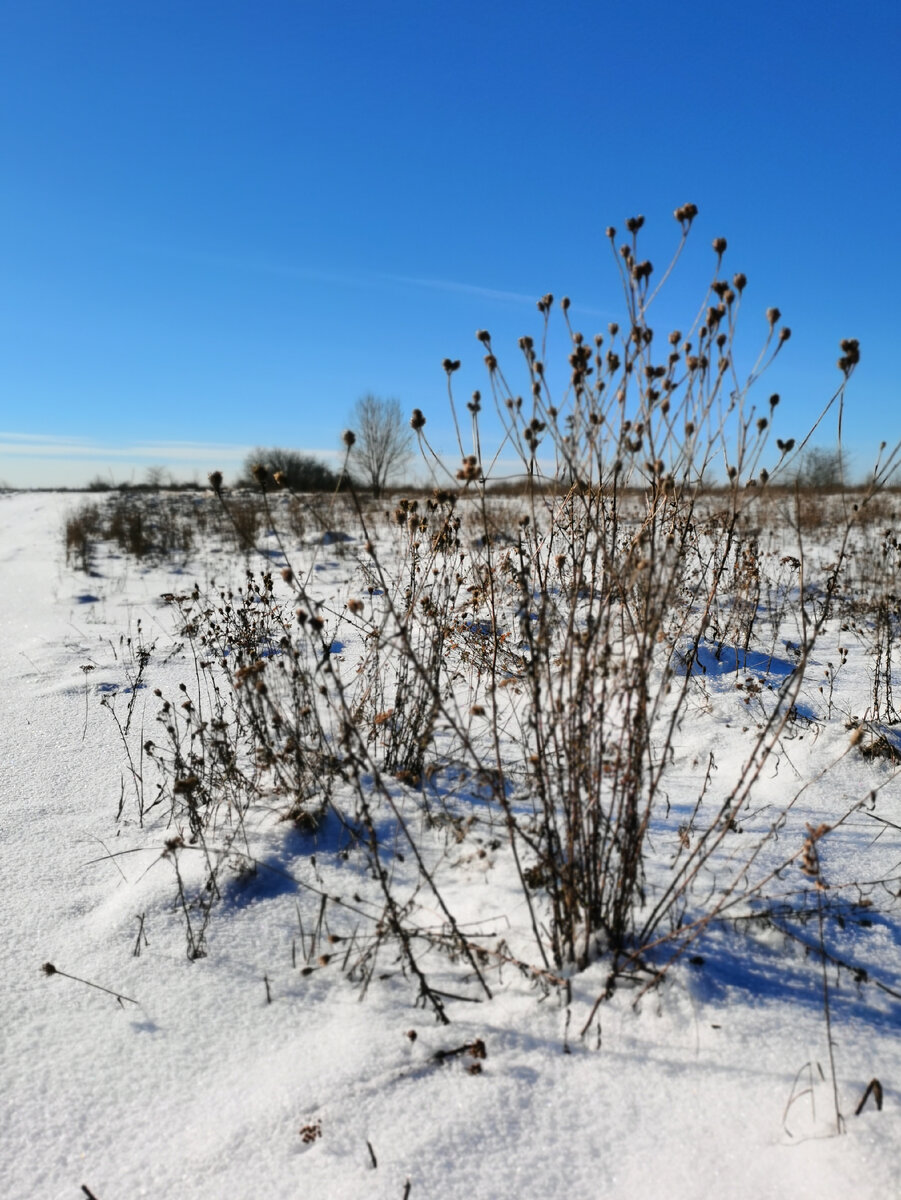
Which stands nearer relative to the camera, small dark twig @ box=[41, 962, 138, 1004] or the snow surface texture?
the snow surface texture

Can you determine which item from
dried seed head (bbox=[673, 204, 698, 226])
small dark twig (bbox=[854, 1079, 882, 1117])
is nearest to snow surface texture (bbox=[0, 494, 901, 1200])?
small dark twig (bbox=[854, 1079, 882, 1117])

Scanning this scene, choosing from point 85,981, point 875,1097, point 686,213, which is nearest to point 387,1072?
point 85,981

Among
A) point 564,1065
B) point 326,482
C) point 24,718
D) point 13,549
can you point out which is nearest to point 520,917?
point 564,1065

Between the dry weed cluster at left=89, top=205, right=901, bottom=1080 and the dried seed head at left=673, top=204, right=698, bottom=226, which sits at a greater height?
the dried seed head at left=673, top=204, right=698, bottom=226

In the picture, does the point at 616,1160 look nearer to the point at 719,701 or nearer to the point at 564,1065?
the point at 564,1065

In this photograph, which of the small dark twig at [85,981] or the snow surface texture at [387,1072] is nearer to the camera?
the snow surface texture at [387,1072]

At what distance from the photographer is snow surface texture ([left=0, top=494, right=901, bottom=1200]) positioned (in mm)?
1315

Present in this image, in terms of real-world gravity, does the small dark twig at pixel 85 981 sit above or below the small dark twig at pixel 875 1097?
below

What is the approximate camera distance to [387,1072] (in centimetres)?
152

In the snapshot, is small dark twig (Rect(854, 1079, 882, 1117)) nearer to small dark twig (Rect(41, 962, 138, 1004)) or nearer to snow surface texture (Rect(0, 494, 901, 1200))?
snow surface texture (Rect(0, 494, 901, 1200))

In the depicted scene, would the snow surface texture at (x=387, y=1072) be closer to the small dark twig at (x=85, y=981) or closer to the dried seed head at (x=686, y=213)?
the small dark twig at (x=85, y=981)

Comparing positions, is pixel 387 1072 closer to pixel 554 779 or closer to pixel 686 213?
pixel 554 779

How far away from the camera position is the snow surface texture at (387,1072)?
1.32 meters

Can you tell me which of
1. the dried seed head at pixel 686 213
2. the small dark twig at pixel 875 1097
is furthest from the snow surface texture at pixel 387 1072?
the dried seed head at pixel 686 213
